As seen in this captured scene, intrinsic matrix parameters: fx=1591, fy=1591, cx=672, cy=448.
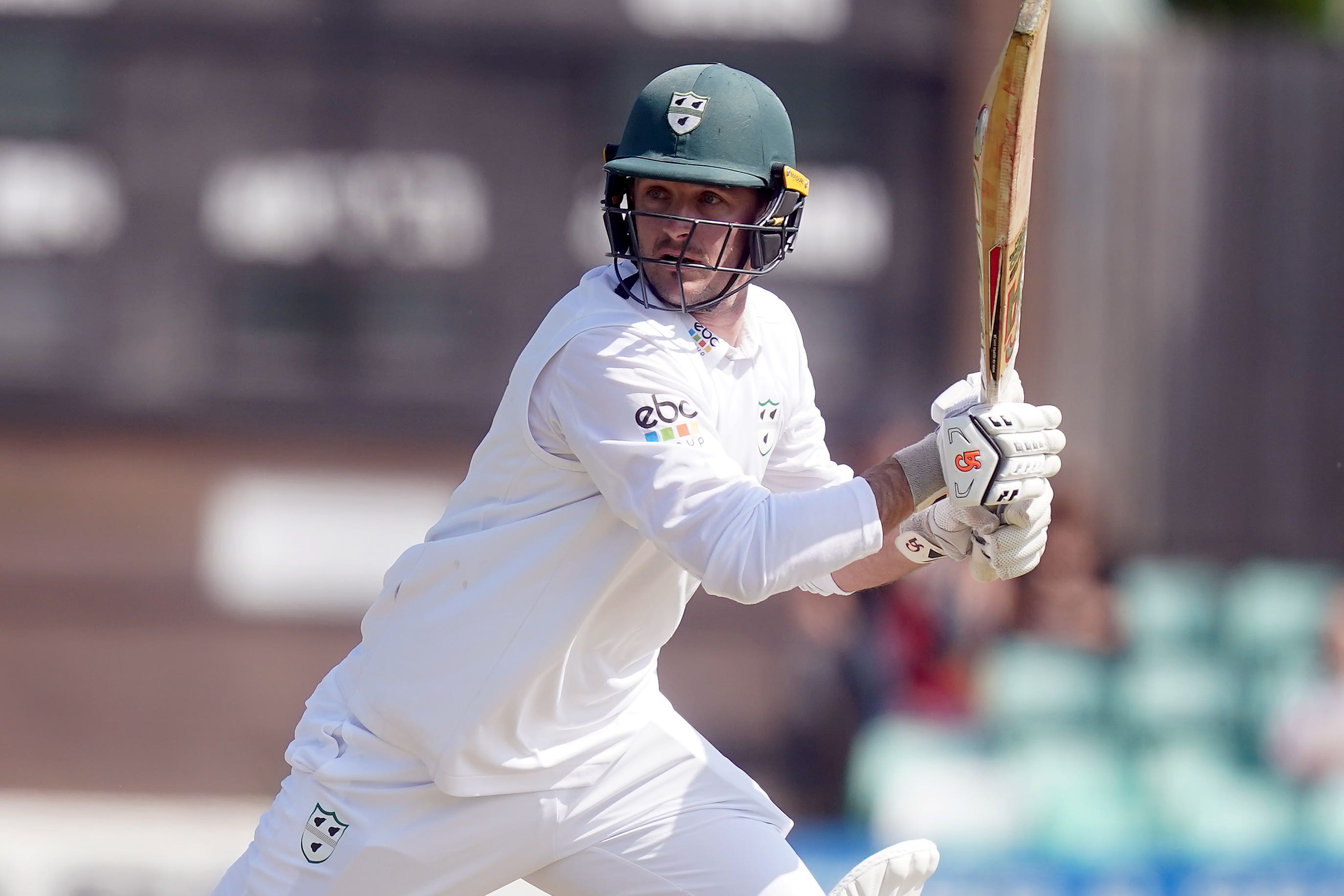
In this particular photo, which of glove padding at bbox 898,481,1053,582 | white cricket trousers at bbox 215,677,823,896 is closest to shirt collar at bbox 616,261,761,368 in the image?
glove padding at bbox 898,481,1053,582

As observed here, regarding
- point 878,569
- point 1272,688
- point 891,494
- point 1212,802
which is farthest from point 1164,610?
point 891,494

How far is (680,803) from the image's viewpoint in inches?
99.4

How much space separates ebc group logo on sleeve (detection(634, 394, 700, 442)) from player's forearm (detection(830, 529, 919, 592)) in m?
0.57

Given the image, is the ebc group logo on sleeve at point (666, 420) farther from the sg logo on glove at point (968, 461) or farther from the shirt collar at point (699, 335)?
the sg logo on glove at point (968, 461)

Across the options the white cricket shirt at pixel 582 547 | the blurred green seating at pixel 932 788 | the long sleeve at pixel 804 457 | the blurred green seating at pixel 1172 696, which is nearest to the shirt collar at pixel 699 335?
the white cricket shirt at pixel 582 547

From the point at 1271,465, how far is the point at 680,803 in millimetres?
5841

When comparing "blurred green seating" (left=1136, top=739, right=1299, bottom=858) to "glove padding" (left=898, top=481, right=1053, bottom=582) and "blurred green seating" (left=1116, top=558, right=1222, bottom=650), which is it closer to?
"blurred green seating" (left=1116, top=558, right=1222, bottom=650)

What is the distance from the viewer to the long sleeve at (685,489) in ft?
7.34

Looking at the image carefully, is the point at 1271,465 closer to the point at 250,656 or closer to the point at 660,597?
the point at 250,656

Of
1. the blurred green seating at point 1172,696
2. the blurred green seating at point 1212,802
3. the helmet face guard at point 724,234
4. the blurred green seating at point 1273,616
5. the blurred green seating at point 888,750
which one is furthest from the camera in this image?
the blurred green seating at point 1273,616

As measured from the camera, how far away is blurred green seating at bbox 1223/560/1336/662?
6.44 m

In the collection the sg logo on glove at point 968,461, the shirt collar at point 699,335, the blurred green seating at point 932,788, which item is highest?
the shirt collar at point 699,335

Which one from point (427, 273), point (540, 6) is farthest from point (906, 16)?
point (427, 273)

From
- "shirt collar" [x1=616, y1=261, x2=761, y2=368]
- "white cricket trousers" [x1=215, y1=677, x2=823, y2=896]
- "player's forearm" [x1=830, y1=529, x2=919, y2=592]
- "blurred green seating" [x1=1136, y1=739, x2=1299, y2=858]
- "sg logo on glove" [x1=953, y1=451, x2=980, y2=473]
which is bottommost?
"blurred green seating" [x1=1136, y1=739, x2=1299, y2=858]
